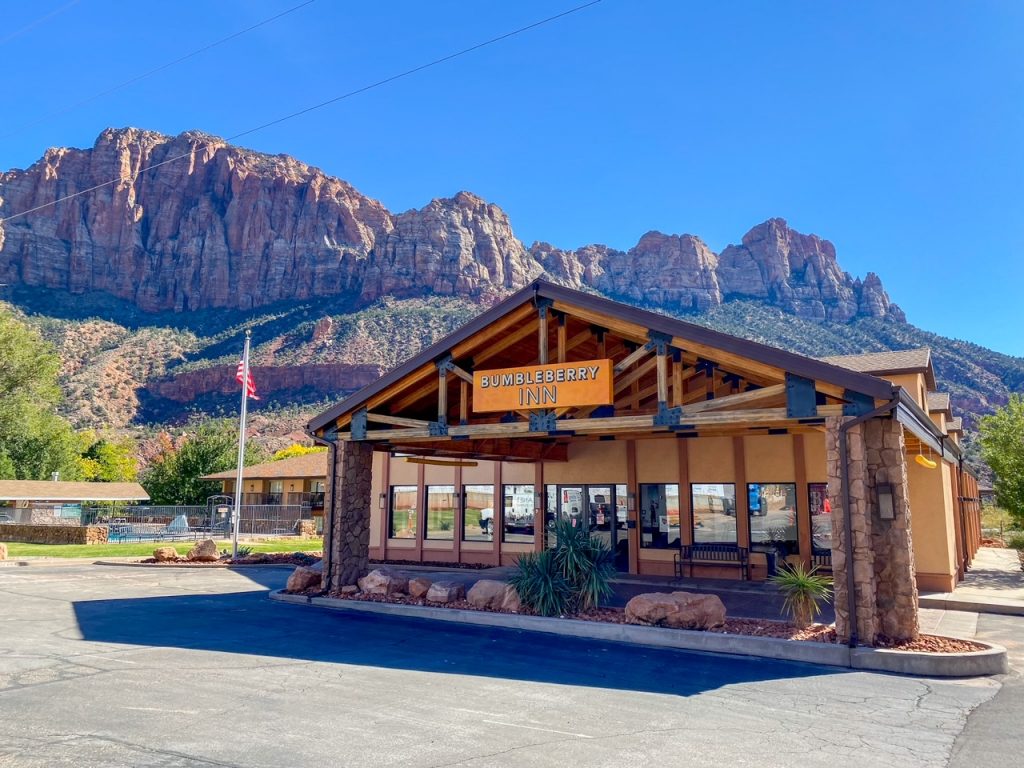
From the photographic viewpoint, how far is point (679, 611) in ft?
35.4

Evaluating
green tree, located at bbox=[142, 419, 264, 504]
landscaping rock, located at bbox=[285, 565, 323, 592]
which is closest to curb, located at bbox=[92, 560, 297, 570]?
landscaping rock, located at bbox=[285, 565, 323, 592]

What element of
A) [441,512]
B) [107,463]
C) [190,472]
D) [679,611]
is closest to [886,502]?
[679,611]

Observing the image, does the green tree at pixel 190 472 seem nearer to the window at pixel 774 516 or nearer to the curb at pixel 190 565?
the curb at pixel 190 565

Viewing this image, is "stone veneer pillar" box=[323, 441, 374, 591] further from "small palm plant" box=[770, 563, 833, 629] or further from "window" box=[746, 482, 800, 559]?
"window" box=[746, 482, 800, 559]

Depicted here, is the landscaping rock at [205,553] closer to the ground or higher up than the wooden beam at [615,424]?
closer to the ground

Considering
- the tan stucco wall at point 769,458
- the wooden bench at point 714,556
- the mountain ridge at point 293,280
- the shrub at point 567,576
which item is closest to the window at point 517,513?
the wooden bench at point 714,556

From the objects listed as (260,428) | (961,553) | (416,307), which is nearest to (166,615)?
(961,553)

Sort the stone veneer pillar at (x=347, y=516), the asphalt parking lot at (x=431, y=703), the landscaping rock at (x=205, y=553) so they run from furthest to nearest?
the landscaping rock at (x=205, y=553)
the stone veneer pillar at (x=347, y=516)
the asphalt parking lot at (x=431, y=703)

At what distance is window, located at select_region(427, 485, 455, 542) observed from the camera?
21844 mm

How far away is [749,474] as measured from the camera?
56.3 feet

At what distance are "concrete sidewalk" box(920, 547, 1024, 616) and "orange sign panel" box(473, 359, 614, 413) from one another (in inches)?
328

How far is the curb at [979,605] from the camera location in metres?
13.3

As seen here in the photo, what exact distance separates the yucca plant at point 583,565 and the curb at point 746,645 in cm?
79

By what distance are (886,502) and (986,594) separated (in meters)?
7.32
